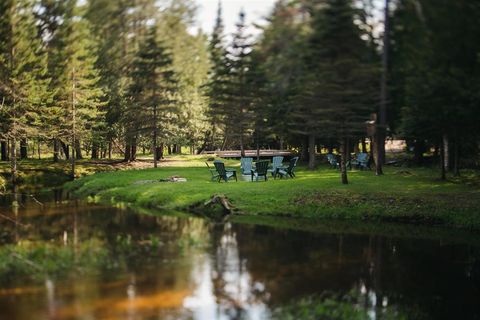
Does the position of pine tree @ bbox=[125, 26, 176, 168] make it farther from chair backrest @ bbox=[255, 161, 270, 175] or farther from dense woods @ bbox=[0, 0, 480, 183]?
chair backrest @ bbox=[255, 161, 270, 175]

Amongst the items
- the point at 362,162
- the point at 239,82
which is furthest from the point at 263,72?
the point at 362,162

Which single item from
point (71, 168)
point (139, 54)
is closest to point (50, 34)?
point (139, 54)

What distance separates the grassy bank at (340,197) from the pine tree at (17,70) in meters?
6.22

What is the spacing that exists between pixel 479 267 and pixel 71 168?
95.4 ft

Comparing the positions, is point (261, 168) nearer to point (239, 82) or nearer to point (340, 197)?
point (340, 197)

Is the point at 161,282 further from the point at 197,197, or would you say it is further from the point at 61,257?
the point at 197,197

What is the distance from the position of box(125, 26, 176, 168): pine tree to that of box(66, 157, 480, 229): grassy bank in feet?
34.3

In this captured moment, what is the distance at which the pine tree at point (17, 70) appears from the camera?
26.6 m

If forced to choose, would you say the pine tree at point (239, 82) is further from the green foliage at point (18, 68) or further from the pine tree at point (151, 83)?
the green foliage at point (18, 68)

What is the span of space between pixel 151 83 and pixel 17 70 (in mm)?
10102

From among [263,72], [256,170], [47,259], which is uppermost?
[263,72]

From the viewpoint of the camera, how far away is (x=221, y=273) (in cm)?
1109

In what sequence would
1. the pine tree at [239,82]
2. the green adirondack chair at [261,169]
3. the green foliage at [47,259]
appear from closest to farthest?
the green foliage at [47,259] < the green adirondack chair at [261,169] < the pine tree at [239,82]

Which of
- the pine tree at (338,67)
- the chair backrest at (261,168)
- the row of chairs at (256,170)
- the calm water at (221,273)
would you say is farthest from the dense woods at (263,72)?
the calm water at (221,273)
